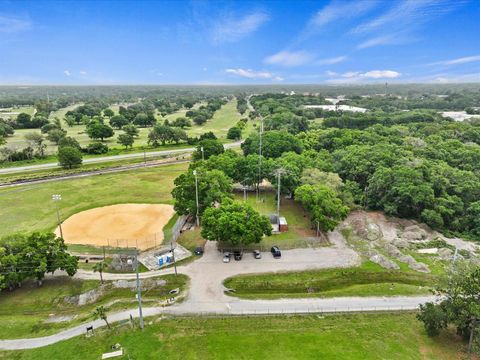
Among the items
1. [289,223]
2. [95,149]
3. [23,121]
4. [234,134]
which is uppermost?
[23,121]

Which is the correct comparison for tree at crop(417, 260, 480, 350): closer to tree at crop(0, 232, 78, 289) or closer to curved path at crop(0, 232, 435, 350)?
curved path at crop(0, 232, 435, 350)

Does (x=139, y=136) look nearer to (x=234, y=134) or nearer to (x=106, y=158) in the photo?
(x=106, y=158)

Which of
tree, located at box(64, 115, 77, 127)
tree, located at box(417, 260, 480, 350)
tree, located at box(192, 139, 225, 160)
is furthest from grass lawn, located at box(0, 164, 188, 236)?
tree, located at box(64, 115, 77, 127)

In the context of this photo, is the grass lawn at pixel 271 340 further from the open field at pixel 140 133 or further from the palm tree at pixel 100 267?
→ the open field at pixel 140 133

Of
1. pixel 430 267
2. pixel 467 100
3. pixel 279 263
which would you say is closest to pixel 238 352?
pixel 279 263

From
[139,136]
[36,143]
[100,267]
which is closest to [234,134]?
[139,136]

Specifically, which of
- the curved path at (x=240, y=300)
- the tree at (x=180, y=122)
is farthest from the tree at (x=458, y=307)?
the tree at (x=180, y=122)

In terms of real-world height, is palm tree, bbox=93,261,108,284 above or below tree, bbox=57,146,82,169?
below
